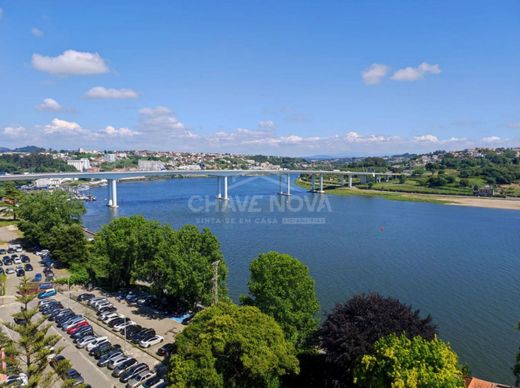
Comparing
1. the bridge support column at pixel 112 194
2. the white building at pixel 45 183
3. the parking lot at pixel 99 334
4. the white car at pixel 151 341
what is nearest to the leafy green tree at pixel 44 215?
the parking lot at pixel 99 334

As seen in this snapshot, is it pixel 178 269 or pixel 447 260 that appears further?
pixel 447 260

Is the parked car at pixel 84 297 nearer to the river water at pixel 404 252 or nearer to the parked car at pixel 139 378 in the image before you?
the river water at pixel 404 252

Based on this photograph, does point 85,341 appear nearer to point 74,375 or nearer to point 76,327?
point 76,327

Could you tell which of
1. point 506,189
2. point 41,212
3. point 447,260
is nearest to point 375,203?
point 506,189

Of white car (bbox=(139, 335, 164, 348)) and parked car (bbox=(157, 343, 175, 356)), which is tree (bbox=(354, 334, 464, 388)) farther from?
white car (bbox=(139, 335, 164, 348))

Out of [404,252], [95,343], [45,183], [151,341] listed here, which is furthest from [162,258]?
[45,183]

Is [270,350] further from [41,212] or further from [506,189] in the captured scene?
[506,189]

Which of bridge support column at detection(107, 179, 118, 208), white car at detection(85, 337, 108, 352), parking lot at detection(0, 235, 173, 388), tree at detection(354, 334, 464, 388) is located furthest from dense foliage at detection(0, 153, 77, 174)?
tree at detection(354, 334, 464, 388)
